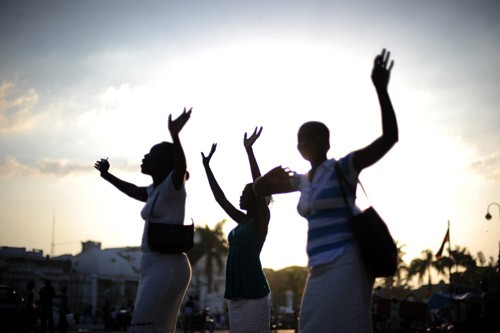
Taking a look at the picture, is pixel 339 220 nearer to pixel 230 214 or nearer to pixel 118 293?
pixel 230 214

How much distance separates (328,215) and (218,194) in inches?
110

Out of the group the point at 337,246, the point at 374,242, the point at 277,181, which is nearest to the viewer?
the point at 374,242

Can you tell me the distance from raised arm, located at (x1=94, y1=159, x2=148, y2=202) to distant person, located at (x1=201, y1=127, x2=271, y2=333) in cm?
90

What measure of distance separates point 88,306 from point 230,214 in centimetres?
4569

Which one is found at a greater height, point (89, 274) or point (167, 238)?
point (89, 274)

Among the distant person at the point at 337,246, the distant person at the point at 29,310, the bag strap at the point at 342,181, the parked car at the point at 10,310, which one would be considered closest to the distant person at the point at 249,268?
the distant person at the point at 337,246

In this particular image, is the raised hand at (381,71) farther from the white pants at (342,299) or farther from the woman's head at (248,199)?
the woman's head at (248,199)

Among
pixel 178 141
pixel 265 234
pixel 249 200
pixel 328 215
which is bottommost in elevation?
pixel 328 215

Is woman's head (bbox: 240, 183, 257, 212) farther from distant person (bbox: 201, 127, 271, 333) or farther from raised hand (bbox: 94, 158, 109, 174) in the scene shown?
raised hand (bbox: 94, 158, 109, 174)

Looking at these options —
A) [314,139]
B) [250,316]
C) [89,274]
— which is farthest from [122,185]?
[89,274]

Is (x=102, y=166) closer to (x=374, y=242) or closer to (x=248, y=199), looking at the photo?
(x=248, y=199)

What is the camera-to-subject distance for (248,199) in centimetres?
579

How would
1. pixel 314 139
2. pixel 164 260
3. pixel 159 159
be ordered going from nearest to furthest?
pixel 314 139 → pixel 164 260 → pixel 159 159

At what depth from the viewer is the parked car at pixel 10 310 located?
19.2m
